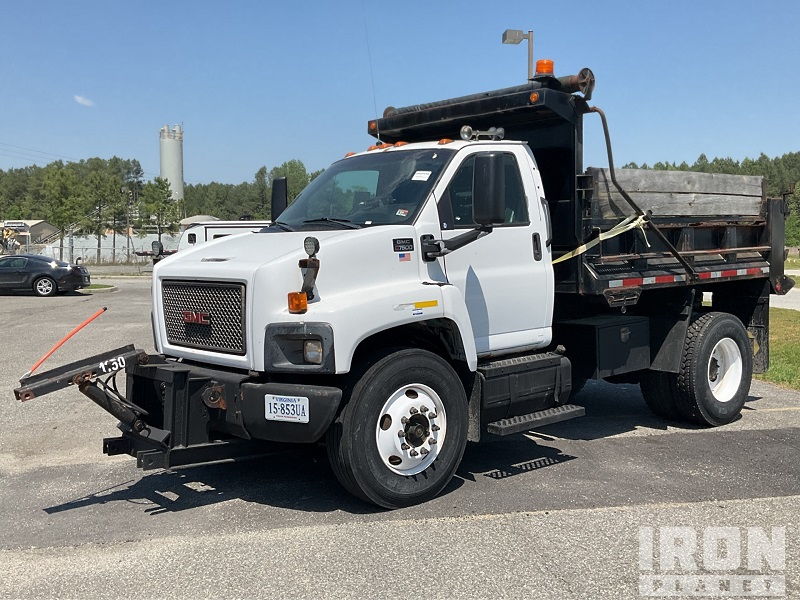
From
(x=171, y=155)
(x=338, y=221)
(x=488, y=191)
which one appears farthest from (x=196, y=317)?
(x=171, y=155)

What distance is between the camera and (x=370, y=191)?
610cm

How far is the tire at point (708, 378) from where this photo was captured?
7.74 meters

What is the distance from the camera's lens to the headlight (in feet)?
16.1

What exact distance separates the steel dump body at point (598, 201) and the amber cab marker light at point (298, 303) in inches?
104

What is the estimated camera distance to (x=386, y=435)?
5316 millimetres

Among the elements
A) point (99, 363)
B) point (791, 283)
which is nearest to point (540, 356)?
point (99, 363)

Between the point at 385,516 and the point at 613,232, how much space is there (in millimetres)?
3169

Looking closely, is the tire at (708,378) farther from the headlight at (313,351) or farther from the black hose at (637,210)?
the headlight at (313,351)

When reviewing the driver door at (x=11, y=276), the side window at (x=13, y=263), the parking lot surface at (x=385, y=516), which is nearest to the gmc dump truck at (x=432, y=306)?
the parking lot surface at (x=385, y=516)

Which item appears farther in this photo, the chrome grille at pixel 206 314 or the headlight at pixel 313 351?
the chrome grille at pixel 206 314

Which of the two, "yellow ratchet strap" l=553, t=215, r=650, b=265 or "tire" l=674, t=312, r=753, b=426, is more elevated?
"yellow ratchet strap" l=553, t=215, r=650, b=265

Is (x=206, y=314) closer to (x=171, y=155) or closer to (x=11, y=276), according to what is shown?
(x=11, y=276)

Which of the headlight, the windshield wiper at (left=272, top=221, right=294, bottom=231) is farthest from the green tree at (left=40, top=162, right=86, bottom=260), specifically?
the headlight

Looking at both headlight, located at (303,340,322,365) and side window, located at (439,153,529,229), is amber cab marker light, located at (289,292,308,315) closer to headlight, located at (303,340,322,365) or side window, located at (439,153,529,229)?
headlight, located at (303,340,322,365)
